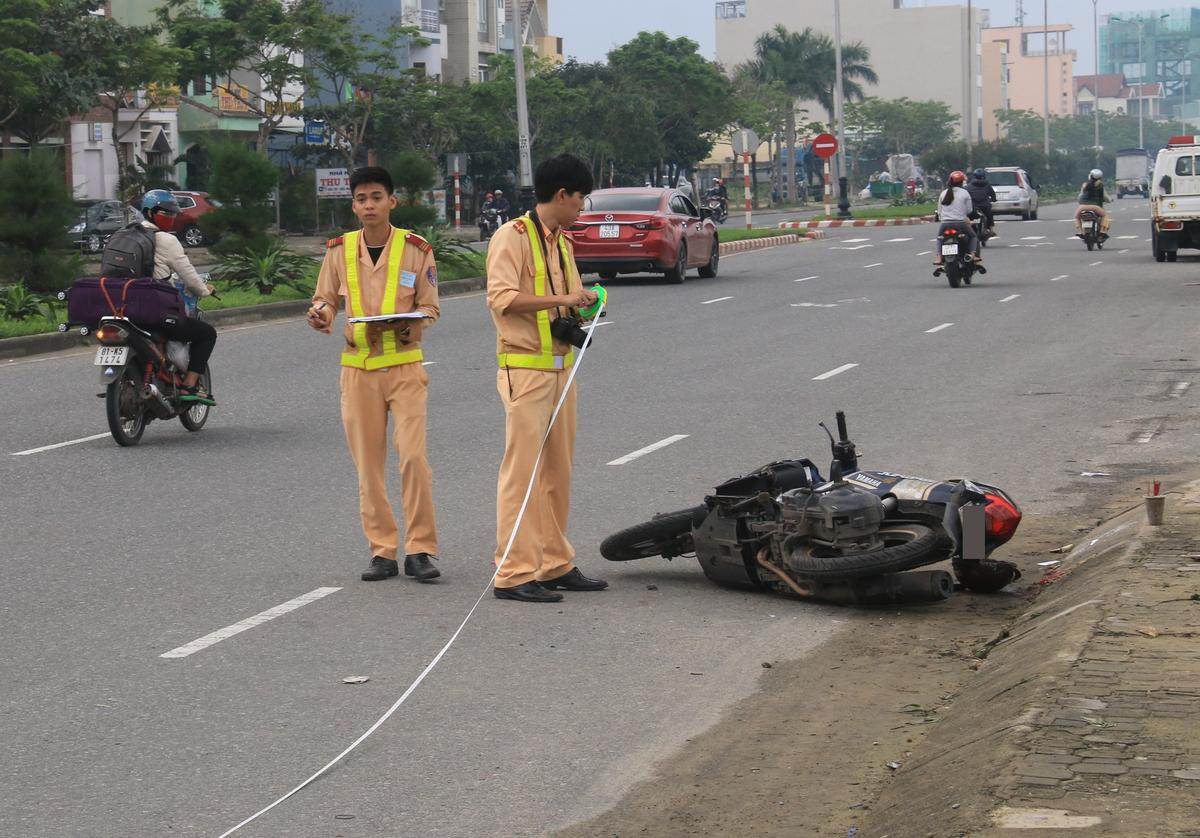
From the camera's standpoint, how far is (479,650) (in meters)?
7.07

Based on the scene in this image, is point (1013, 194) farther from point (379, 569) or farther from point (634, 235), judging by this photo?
point (379, 569)

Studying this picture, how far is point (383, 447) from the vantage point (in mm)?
8414

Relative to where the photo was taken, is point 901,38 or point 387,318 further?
point 901,38

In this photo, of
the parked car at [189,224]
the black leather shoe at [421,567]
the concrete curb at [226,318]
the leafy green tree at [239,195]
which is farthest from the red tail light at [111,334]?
the parked car at [189,224]

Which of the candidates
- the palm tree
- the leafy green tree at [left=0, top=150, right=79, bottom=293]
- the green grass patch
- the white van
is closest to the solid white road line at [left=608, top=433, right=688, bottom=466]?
the leafy green tree at [left=0, top=150, right=79, bottom=293]

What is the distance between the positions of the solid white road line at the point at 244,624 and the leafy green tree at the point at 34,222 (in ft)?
53.2

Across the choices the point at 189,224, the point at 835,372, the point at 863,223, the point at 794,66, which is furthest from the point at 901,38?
the point at 835,372

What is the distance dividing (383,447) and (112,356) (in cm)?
466

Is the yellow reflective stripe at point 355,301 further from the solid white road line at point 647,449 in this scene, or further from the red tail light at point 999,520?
the solid white road line at point 647,449

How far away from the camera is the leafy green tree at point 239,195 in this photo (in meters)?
28.2

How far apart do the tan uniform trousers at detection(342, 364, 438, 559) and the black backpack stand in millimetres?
4861

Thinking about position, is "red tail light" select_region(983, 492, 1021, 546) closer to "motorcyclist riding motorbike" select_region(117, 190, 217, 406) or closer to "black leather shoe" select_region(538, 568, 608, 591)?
"black leather shoe" select_region(538, 568, 608, 591)

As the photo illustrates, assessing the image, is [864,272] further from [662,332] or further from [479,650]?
[479,650]

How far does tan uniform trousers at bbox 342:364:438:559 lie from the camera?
27.3 ft
